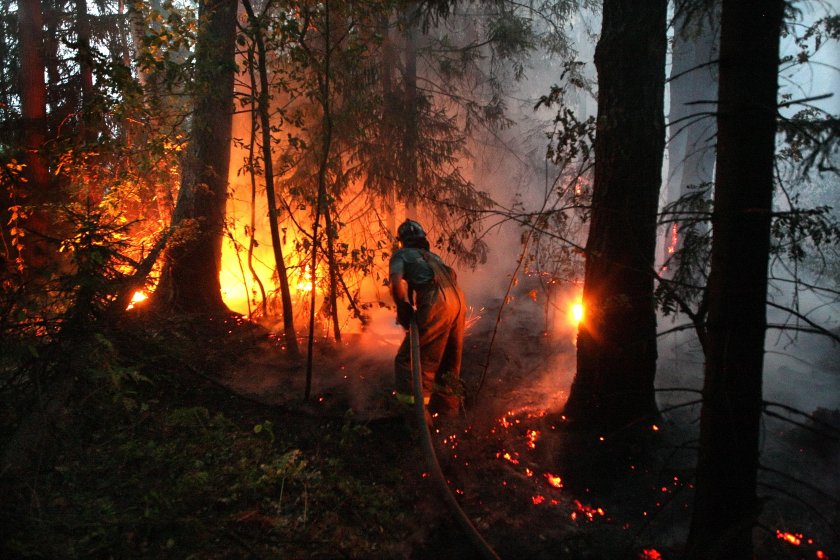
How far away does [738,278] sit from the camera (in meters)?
2.37

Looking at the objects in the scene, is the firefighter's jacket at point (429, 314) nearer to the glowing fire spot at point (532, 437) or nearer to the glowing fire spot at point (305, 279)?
the glowing fire spot at point (532, 437)

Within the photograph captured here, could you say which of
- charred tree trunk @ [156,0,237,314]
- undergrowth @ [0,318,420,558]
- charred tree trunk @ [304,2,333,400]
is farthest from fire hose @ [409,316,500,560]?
charred tree trunk @ [156,0,237,314]

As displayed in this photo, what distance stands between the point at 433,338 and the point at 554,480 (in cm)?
202

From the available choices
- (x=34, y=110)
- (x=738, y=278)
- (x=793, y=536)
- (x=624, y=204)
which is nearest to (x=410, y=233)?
(x=624, y=204)

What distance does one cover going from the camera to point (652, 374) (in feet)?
15.8

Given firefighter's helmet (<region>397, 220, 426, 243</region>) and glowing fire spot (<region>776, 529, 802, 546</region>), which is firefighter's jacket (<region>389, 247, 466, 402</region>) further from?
glowing fire spot (<region>776, 529, 802, 546</region>)

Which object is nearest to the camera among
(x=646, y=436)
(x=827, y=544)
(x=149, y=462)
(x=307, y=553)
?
(x=307, y=553)

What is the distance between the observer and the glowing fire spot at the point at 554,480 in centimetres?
427

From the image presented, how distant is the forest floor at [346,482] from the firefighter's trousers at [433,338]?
48 centimetres

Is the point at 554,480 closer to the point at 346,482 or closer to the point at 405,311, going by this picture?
the point at 346,482

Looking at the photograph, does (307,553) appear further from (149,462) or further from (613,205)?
(613,205)

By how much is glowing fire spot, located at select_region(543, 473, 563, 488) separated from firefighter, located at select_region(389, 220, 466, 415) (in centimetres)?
119

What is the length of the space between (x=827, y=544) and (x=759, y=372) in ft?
7.27

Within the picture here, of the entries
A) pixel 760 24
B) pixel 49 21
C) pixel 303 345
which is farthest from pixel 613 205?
pixel 49 21
